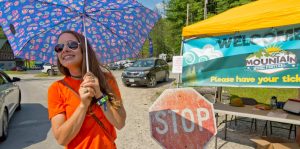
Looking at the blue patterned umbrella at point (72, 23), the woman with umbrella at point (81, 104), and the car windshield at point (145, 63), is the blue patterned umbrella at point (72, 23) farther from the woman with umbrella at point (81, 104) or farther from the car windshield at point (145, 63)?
the car windshield at point (145, 63)

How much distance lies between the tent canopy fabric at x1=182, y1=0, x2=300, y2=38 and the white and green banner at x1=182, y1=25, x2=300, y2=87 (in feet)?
0.82

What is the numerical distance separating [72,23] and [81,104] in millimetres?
962

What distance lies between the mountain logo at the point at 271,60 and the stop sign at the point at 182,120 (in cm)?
233

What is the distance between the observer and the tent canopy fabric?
393cm

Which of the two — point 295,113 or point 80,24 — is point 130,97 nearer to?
point 295,113

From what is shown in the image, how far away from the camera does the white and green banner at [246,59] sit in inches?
167

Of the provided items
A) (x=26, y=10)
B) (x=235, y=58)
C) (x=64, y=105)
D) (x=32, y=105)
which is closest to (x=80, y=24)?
(x=26, y=10)

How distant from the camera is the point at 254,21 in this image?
4254mm

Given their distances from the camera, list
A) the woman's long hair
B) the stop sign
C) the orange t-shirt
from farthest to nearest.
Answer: the stop sign → the woman's long hair → the orange t-shirt

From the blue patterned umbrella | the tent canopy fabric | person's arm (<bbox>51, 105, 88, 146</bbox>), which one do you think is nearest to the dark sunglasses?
the blue patterned umbrella

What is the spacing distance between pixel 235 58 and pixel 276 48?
74 centimetres

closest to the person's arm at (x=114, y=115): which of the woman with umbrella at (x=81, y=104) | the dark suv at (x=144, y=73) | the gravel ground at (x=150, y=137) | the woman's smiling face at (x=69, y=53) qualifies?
the woman with umbrella at (x=81, y=104)

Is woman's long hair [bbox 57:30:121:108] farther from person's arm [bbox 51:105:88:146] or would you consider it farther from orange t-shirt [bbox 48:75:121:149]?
person's arm [bbox 51:105:88:146]

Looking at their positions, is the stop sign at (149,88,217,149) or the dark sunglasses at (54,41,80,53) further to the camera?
the stop sign at (149,88,217,149)
